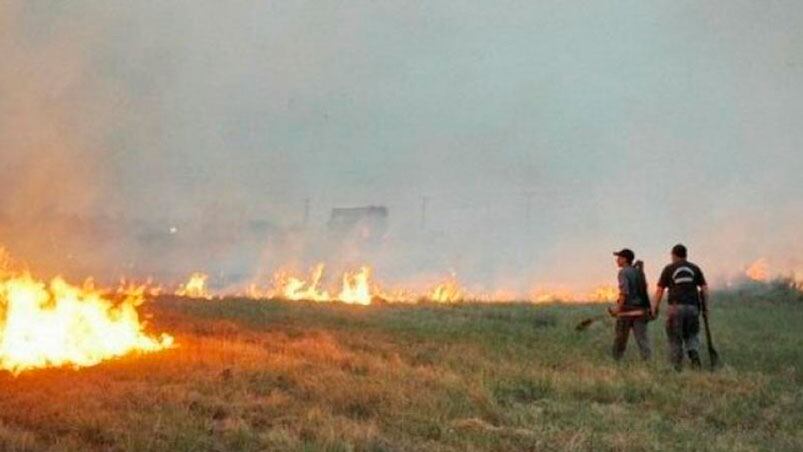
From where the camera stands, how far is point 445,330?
1758 cm

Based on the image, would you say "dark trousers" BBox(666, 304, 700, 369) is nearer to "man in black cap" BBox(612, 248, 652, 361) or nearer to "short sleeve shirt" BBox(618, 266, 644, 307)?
"man in black cap" BBox(612, 248, 652, 361)

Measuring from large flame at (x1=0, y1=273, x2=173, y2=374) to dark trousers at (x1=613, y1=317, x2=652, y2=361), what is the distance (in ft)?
24.1

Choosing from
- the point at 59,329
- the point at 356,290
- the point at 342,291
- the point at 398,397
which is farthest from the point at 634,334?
the point at 342,291

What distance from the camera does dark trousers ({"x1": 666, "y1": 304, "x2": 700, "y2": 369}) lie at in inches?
488

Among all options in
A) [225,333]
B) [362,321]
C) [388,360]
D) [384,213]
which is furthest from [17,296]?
[384,213]

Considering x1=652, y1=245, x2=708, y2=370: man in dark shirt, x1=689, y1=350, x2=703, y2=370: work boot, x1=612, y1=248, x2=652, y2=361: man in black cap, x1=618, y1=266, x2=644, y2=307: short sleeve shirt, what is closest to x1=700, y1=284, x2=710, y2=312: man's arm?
x1=652, y1=245, x2=708, y2=370: man in dark shirt

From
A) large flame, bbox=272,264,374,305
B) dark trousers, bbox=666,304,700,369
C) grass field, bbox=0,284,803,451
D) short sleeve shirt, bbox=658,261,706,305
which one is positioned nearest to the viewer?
grass field, bbox=0,284,803,451

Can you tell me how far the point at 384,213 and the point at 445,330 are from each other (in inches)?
2392

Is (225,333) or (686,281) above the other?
(686,281)

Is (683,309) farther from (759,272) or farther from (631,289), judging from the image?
(759,272)

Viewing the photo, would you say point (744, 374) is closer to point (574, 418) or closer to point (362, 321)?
point (574, 418)

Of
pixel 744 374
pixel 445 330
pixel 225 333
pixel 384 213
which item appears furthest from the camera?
pixel 384 213

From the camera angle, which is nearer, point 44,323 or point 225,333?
point 44,323

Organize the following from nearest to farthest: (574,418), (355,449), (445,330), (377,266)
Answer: (355,449) < (574,418) < (445,330) < (377,266)
